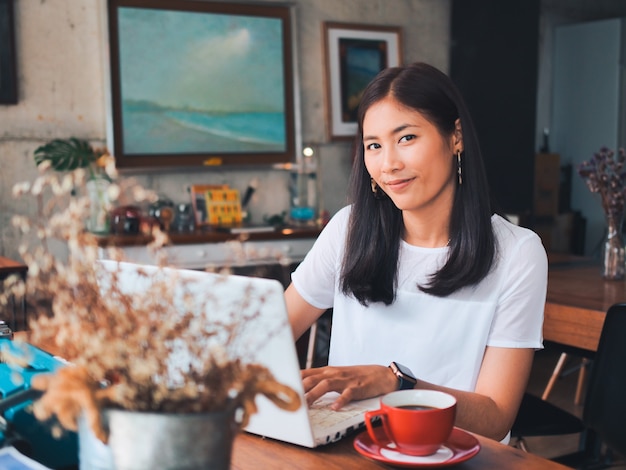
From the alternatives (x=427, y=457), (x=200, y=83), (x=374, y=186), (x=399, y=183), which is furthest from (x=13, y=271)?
(x=427, y=457)

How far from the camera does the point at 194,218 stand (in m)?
5.06

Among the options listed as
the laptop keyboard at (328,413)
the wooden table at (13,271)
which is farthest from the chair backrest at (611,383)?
the wooden table at (13,271)

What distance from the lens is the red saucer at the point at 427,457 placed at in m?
1.10

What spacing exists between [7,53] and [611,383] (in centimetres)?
371

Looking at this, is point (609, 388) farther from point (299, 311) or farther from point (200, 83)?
point (200, 83)

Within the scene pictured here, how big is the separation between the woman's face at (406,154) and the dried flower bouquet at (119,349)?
95cm

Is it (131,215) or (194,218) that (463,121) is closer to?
(131,215)

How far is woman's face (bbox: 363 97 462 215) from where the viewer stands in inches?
68.4

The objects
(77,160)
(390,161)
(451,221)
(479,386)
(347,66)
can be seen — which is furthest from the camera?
(347,66)

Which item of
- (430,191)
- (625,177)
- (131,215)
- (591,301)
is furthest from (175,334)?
(131,215)

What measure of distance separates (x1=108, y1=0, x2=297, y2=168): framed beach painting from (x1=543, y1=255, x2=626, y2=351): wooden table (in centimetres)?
266

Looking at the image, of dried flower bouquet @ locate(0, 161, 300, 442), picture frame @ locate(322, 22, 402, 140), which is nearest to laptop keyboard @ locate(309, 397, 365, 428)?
dried flower bouquet @ locate(0, 161, 300, 442)

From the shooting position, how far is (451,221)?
184 cm

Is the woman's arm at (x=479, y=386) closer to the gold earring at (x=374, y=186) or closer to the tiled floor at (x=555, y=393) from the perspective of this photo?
the gold earring at (x=374, y=186)
